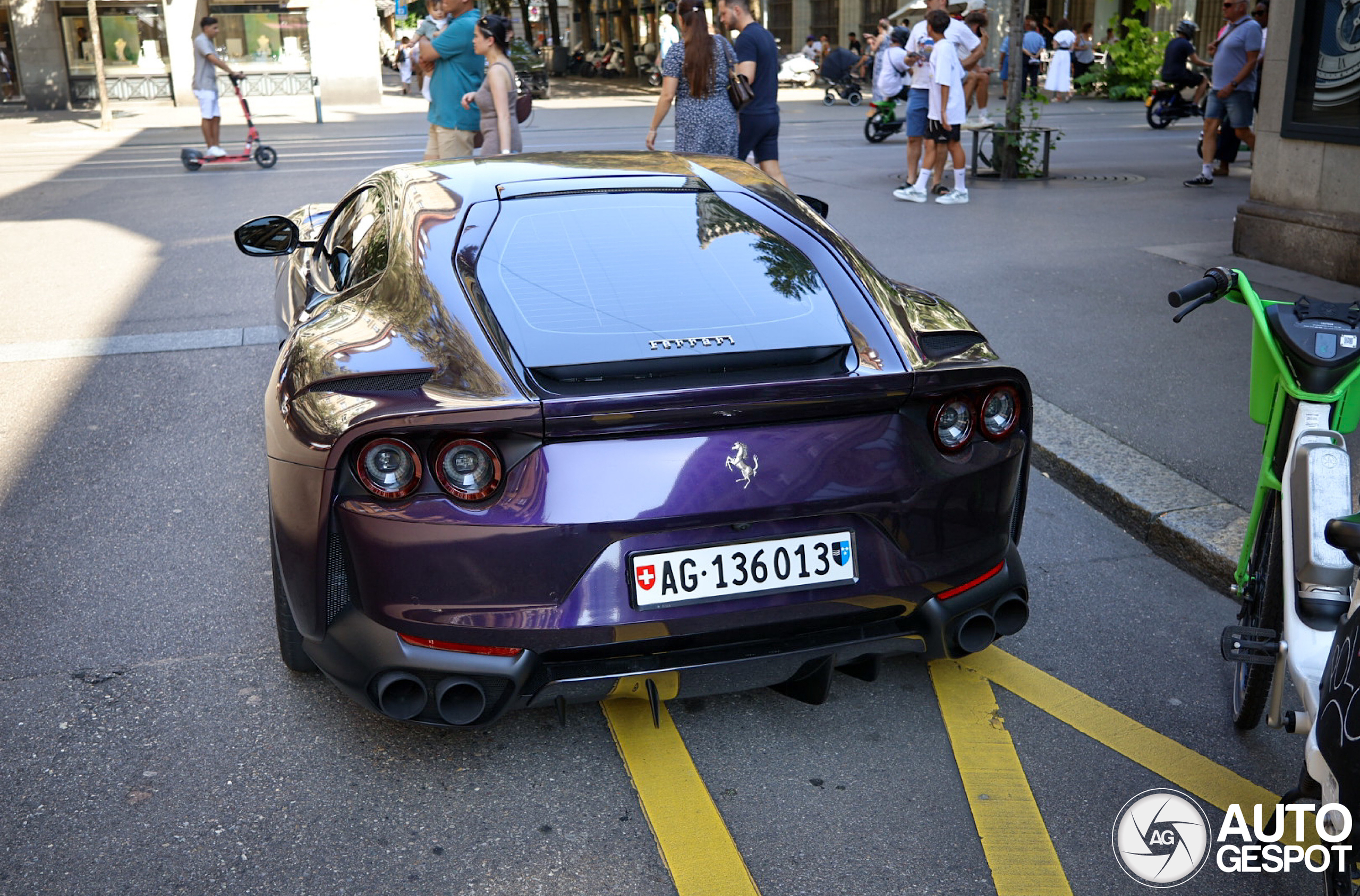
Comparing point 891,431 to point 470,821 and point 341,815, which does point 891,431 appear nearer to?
point 470,821

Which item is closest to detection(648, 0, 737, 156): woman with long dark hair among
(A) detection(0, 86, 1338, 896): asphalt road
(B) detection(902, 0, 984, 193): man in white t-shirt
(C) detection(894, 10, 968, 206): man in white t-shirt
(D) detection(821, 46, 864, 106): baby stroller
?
(C) detection(894, 10, 968, 206): man in white t-shirt

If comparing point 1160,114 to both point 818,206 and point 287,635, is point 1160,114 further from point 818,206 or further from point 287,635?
point 287,635

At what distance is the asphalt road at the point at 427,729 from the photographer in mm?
2717

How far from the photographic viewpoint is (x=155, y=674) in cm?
354

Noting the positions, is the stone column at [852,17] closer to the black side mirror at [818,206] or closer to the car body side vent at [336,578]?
the black side mirror at [818,206]

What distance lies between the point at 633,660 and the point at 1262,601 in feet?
5.39

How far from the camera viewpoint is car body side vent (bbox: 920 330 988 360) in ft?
10.1

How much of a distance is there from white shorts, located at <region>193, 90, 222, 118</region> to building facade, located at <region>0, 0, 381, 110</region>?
16.0m

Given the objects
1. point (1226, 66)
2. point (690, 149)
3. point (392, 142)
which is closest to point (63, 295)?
point (690, 149)

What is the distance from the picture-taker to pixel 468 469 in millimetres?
2717

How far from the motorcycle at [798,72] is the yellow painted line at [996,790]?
3714 cm

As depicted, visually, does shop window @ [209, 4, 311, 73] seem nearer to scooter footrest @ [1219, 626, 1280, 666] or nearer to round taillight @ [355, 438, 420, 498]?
round taillight @ [355, 438, 420, 498]

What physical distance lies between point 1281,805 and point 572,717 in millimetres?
1749

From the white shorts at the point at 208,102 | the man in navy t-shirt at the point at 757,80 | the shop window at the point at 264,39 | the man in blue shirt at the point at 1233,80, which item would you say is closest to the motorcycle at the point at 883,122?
the man in blue shirt at the point at 1233,80
